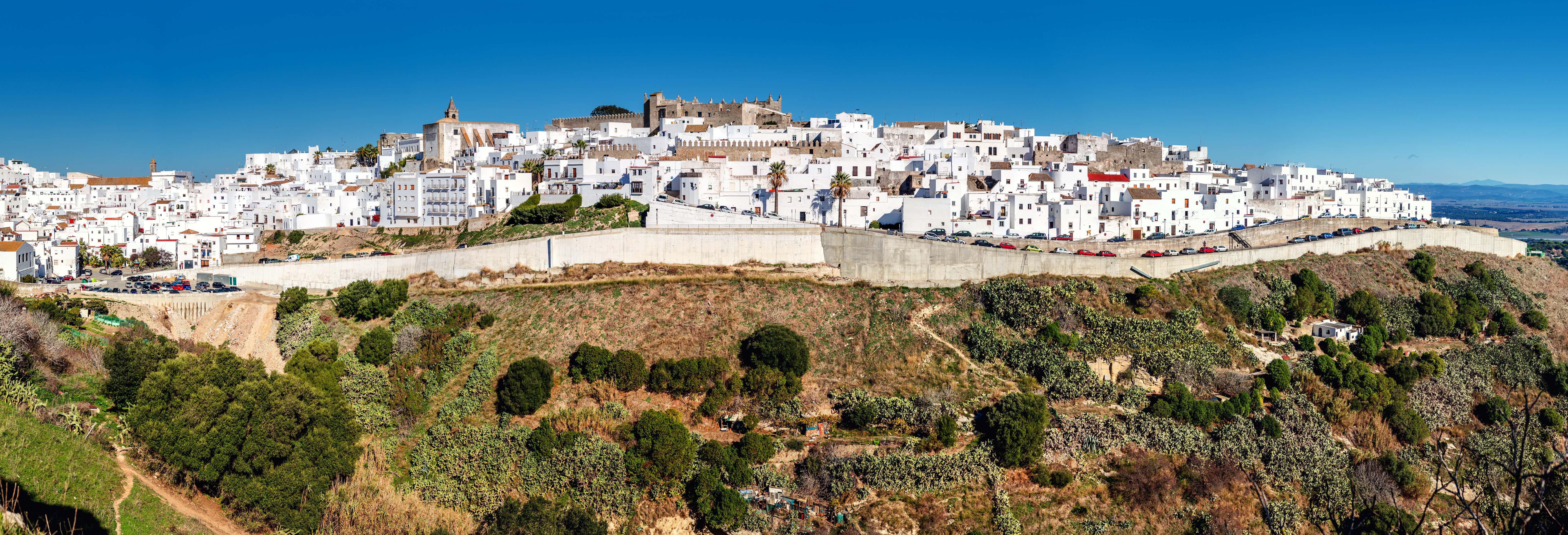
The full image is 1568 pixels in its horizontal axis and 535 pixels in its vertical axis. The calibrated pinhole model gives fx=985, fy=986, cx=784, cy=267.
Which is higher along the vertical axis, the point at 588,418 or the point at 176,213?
the point at 176,213

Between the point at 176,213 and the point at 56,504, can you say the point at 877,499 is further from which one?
the point at 176,213

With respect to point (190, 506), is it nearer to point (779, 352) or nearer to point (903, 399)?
point (779, 352)

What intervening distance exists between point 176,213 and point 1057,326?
167ft

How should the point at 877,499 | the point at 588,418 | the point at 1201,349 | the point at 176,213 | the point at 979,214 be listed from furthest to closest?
1. the point at 176,213
2. the point at 979,214
3. the point at 1201,349
4. the point at 588,418
5. the point at 877,499

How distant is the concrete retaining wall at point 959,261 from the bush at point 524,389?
13.3 meters

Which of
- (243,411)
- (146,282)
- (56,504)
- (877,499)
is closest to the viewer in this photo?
(56,504)

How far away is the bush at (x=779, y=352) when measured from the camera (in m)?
30.1

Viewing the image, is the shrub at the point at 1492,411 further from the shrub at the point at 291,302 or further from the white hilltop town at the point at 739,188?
the shrub at the point at 291,302

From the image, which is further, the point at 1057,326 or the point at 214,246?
the point at 214,246

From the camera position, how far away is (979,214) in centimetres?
4288

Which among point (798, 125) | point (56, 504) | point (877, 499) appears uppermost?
point (798, 125)

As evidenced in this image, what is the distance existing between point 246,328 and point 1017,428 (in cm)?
2709

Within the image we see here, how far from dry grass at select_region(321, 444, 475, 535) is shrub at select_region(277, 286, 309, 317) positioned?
14089 mm

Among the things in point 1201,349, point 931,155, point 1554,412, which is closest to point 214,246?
point 931,155
